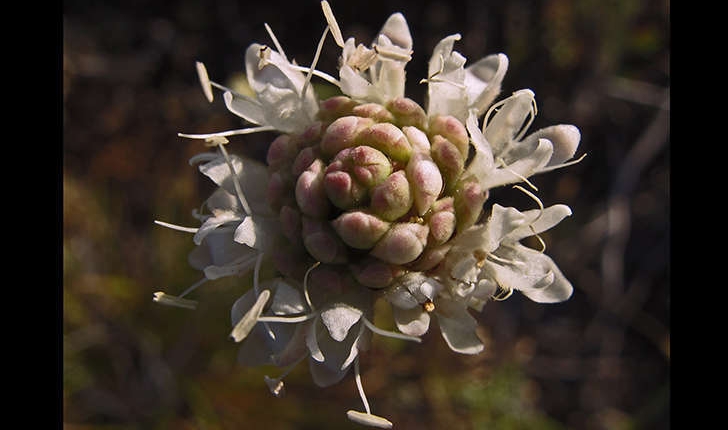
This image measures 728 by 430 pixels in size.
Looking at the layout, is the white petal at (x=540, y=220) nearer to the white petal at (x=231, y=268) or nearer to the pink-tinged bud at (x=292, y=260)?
the pink-tinged bud at (x=292, y=260)

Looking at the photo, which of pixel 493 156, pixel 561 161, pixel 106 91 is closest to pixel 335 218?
pixel 493 156

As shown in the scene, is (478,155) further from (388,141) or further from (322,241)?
(322,241)

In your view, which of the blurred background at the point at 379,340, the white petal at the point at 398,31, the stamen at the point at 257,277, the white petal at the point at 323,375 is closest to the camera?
the stamen at the point at 257,277

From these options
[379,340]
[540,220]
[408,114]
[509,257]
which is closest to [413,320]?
[509,257]

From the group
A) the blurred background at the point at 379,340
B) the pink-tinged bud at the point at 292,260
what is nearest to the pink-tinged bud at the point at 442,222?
the pink-tinged bud at the point at 292,260

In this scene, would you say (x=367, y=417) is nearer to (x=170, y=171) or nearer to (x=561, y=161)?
(x=561, y=161)

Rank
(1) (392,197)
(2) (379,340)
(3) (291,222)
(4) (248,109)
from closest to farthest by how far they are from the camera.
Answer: (1) (392,197) → (3) (291,222) → (4) (248,109) → (2) (379,340)
